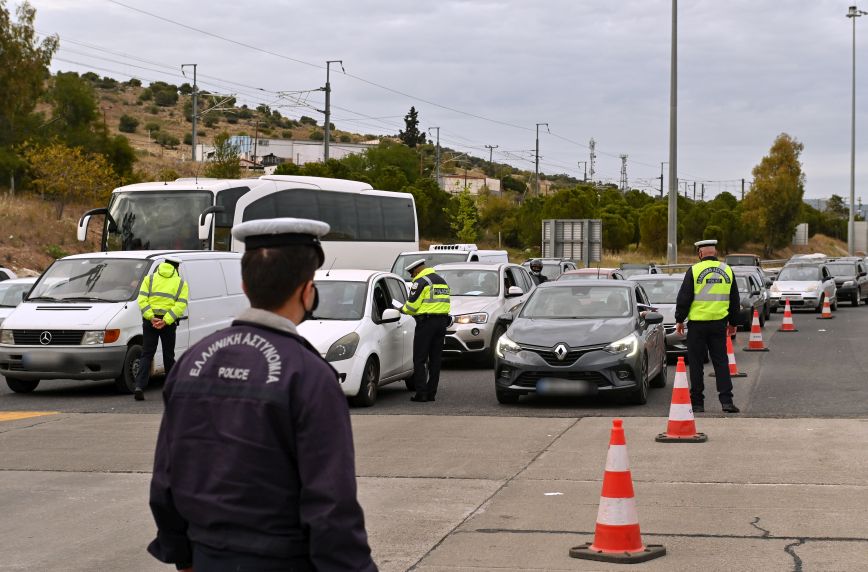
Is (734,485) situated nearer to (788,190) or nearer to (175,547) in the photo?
(175,547)

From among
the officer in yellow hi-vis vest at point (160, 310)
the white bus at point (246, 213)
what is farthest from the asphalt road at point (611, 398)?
the white bus at point (246, 213)

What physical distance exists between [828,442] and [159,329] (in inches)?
330

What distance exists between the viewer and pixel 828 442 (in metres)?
11.0

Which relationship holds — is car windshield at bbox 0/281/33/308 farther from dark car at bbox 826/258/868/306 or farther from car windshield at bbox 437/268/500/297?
dark car at bbox 826/258/868/306

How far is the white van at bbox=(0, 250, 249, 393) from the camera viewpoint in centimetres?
1570

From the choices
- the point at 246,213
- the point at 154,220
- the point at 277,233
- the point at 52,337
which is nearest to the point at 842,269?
the point at 246,213

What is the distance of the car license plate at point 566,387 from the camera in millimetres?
13711

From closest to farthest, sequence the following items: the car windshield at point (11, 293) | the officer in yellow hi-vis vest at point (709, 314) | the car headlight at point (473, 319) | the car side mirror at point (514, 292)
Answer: the officer in yellow hi-vis vest at point (709, 314), the car headlight at point (473, 319), the car side mirror at point (514, 292), the car windshield at point (11, 293)

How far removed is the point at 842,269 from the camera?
41125 mm

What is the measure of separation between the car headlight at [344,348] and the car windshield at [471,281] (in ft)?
19.5

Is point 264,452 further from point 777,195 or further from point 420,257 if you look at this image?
point 777,195

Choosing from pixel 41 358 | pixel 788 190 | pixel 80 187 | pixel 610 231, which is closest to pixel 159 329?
pixel 41 358

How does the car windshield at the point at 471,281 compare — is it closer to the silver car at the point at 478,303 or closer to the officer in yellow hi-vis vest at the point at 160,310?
the silver car at the point at 478,303

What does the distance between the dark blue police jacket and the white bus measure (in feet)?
65.0
